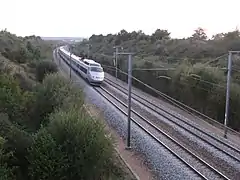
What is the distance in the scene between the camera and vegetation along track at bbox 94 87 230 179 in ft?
54.7

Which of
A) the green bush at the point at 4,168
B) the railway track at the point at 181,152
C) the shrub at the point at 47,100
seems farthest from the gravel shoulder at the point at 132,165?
the green bush at the point at 4,168

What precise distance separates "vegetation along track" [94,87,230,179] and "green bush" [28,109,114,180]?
432 centimetres

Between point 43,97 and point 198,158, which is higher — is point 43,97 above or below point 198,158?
above

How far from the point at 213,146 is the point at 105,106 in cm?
1204

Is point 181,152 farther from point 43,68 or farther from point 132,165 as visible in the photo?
point 43,68

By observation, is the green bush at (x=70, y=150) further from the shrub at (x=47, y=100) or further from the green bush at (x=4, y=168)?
the shrub at (x=47, y=100)

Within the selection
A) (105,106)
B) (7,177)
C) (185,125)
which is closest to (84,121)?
(7,177)

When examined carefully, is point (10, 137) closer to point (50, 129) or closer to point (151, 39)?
point (50, 129)

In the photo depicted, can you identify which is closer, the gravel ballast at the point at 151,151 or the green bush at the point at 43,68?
the gravel ballast at the point at 151,151

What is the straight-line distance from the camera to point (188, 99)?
36188 mm

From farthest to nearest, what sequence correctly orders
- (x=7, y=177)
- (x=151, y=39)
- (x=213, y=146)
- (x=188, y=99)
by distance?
(x=151, y=39) < (x=188, y=99) < (x=213, y=146) < (x=7, y=177)

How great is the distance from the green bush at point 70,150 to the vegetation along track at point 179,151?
4.32m

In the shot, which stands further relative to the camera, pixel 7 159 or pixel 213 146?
pixel 213 146

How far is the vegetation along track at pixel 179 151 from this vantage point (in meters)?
16.7
